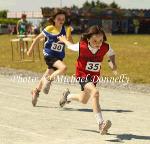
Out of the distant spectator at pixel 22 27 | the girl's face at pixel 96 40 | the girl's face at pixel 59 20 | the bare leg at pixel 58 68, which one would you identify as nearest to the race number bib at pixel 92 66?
the girl's face at pixel 96 40

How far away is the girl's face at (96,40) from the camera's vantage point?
855 centimetres

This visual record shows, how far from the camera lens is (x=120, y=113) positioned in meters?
10.5

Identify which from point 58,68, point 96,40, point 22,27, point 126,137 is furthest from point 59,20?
point 22,27

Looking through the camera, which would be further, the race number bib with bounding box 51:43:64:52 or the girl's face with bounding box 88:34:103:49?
the race number bib with bounding box 51:43:64:52

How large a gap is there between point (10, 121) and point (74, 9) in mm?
92155

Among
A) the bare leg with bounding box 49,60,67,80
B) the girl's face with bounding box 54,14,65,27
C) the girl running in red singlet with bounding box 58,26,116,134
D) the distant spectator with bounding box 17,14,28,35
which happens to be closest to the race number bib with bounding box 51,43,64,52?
the bare leg with bounding box 49,60,67,80

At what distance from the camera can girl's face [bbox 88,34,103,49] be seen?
337 inches

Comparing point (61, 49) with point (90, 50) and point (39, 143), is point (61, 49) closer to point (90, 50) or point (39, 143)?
point (90, 50)

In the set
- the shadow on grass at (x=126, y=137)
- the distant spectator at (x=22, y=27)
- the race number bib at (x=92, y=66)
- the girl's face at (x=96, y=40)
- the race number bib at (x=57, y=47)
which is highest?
the girl's face at (x=96, y=40)

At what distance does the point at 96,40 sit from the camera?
339 inches

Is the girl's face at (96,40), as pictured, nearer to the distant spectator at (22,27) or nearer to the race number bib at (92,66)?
the race number bib at (92,66)

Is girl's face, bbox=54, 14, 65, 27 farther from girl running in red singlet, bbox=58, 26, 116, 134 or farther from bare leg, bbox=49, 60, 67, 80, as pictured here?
girl running in red singlet, bbox=58, 26, 116, 134

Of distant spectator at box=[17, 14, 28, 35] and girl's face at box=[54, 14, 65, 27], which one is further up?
Result: girl's face at box=[54, 14, 65, 27]

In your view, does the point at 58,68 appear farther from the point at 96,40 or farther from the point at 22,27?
the point at 22,27
